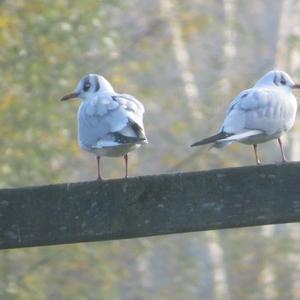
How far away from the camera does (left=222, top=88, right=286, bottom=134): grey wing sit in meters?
6.70

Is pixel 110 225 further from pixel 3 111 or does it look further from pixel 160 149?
pixel 160 149

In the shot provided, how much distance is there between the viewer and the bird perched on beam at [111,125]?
655 cm

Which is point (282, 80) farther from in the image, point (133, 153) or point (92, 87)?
point (133, 153)

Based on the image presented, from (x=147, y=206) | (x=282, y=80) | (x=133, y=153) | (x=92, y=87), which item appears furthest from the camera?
(x=133, y=153)

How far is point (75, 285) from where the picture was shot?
48.8ft

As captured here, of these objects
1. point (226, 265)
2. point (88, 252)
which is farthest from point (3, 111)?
point (226, 265)

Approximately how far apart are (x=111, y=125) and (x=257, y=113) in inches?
28.9

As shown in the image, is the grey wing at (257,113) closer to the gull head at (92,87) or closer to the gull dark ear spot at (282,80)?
the gull dark ear spot at (282,80)

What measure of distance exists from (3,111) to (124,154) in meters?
6.56

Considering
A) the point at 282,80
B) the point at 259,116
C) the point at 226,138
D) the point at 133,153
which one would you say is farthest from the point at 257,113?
the point at 133,153

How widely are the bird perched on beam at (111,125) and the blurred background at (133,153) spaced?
5.71m

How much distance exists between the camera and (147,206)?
194 inches

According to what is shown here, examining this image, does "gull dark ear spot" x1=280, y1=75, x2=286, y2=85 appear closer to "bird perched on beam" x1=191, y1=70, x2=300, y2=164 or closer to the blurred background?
"bird perched on beam" x1=191, y1=70, x2=300, y2=164

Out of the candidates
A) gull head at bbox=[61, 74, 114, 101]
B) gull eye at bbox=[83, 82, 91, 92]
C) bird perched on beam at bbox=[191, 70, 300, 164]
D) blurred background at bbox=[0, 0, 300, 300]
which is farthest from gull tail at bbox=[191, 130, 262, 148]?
blurred background at bbox=[0, 0, 300, 300]
